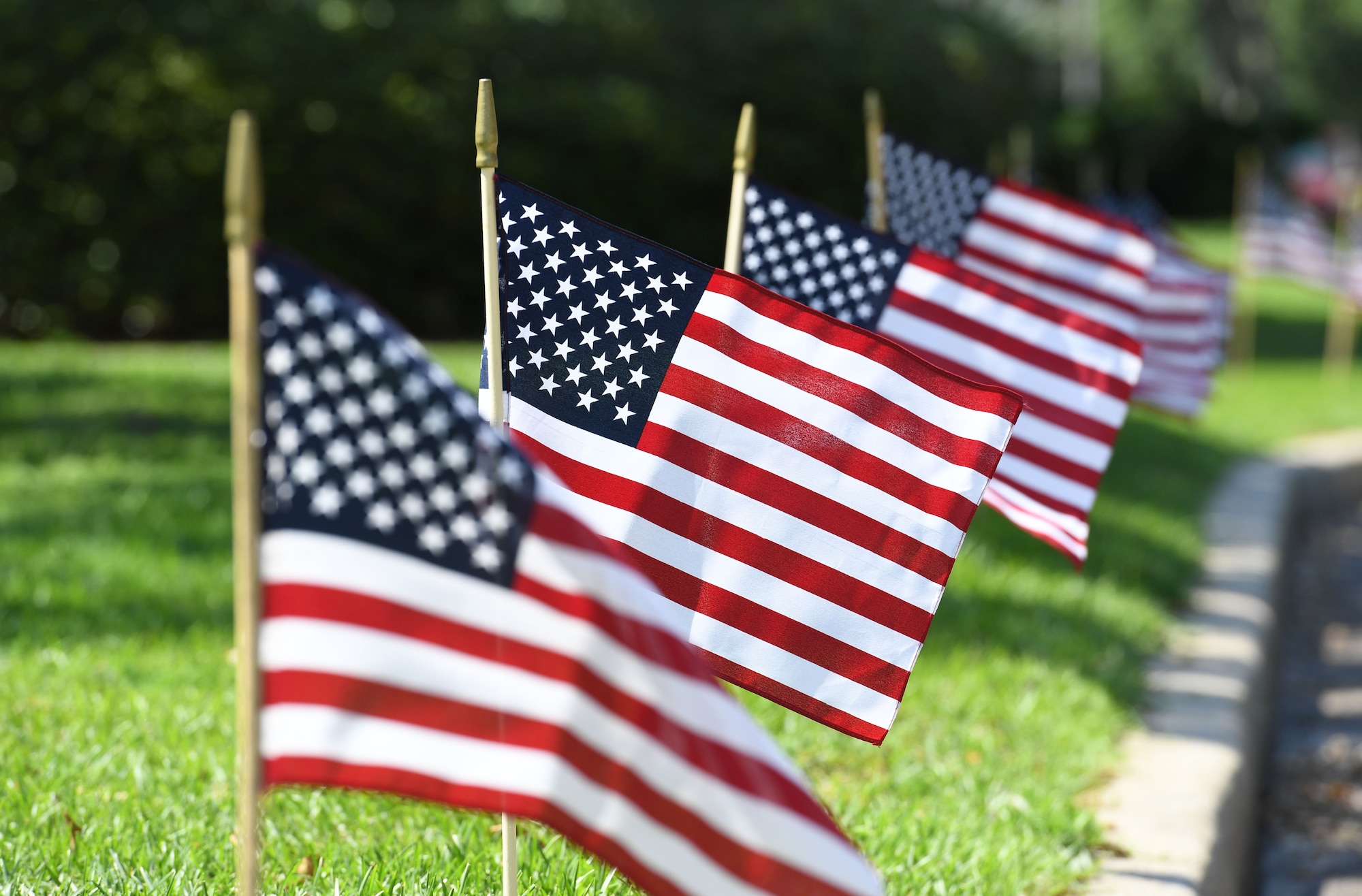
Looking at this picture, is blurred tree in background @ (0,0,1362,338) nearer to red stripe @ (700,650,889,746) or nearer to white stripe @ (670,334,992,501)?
white stripe @ (670,334,992,501)

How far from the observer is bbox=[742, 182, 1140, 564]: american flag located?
3.91 m

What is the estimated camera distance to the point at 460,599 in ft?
6.95

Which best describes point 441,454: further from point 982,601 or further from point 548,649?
point 982,601

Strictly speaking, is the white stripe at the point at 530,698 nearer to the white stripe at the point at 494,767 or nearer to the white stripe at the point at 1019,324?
the white stripe at the point at 494,767

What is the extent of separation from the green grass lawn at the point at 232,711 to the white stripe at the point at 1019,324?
1.23 meters

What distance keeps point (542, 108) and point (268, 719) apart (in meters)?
12.4

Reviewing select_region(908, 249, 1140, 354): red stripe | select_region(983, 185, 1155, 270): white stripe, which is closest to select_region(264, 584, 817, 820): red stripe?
select_region(908, 249, 1140, 354): red stripe

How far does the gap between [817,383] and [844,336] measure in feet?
0.38

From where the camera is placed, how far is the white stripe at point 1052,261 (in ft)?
17.1

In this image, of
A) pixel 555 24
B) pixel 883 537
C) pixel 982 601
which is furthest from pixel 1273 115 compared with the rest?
pixel 883 537

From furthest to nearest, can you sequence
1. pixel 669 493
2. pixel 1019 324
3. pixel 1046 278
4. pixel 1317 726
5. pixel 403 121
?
1. pixel 403 121
2. pixel 1317 726
3. pixel 1046 278
4. pixel 1019 324
5. pixel 669 493

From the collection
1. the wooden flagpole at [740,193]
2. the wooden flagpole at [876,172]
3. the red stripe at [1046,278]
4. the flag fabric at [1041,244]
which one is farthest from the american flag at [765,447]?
the red stripe at [1046,278]

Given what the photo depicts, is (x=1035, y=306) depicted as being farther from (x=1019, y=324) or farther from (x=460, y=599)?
(x=460, y=599)

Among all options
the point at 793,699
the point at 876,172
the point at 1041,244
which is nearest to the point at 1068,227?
the point at 1041,244
